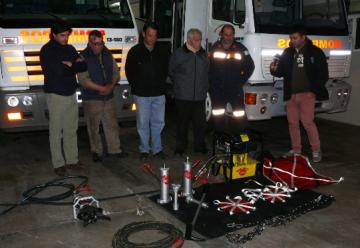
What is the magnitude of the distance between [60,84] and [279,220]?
10.5ft

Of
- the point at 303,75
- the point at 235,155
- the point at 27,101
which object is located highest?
the point at 303,75

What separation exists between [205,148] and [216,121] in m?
0.47

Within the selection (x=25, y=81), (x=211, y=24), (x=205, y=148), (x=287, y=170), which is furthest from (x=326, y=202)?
(x=25, y=81)

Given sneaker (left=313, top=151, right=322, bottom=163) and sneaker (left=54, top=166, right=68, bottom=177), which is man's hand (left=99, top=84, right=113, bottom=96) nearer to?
sneaker (left=54, top=166, right=68, bottom=177)

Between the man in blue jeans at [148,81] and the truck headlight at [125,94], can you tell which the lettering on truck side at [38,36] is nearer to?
the man in blue jeans at [148,81]

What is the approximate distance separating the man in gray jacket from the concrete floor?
50cm

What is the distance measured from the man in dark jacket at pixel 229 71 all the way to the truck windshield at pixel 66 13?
58.6 inches

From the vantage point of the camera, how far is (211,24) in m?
7.80

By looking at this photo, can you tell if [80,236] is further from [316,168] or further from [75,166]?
[316,168]

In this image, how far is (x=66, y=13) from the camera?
6699 mm

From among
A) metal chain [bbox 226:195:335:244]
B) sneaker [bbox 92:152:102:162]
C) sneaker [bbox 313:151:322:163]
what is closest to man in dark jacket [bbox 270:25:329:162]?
sneaker [bbox 313:151:322:163]

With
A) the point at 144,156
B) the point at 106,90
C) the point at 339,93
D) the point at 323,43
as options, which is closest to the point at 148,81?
the point at 106,90

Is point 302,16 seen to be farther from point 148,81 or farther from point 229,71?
point 148,81

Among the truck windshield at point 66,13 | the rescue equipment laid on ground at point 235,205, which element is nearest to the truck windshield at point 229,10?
the truck windshield at point 66,13
